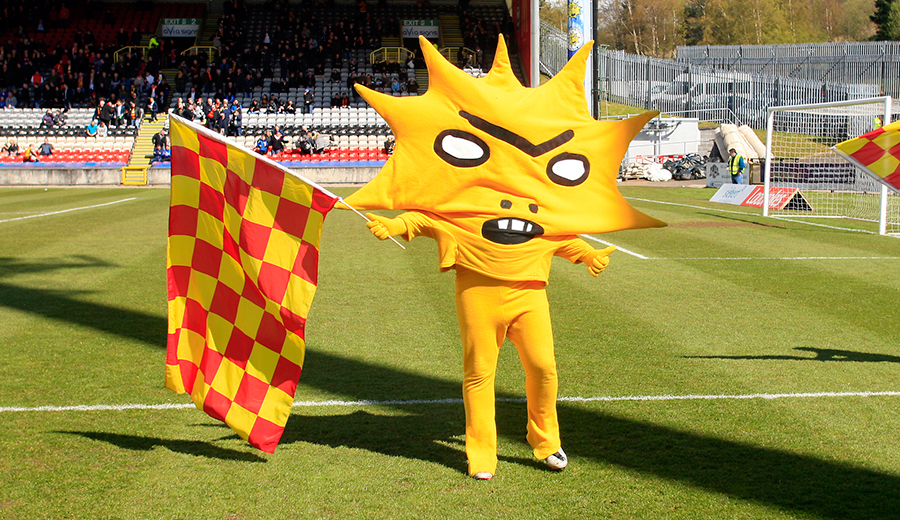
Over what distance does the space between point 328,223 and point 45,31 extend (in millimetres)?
38325

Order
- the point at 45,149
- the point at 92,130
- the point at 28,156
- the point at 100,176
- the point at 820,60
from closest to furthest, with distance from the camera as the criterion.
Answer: the point at 100,176 → the point at 28,156 → the point at 45,149 → the point at 92,130 → the point at 820,60

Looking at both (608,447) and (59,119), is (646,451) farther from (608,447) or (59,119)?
(59,119)

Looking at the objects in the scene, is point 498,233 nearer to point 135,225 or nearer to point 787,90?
point 135,225

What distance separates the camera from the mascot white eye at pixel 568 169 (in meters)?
4.13

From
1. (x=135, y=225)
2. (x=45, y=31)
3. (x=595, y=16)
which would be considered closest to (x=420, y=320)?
(x=135, y=225)

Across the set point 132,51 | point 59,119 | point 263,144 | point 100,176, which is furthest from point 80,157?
point 132,51

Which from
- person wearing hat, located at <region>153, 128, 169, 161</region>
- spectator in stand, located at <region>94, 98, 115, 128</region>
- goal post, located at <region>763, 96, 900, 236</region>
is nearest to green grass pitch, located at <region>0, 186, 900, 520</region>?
goal post, located at <region>763, 96, 900, 236</region>

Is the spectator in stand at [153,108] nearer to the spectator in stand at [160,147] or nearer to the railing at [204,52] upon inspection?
A: the spectator in stand at [160,147]

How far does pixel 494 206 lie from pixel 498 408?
177 cm

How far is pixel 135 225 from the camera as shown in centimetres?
1617

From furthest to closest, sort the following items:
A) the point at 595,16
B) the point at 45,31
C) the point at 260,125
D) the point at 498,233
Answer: the point at 45,31 → the point at 260,125 → the point at 595,16 → the point at 498,233

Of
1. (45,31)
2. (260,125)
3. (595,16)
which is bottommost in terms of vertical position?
(260,125)

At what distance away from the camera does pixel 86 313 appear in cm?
A: 811

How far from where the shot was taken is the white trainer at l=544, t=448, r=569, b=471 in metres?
4.13
